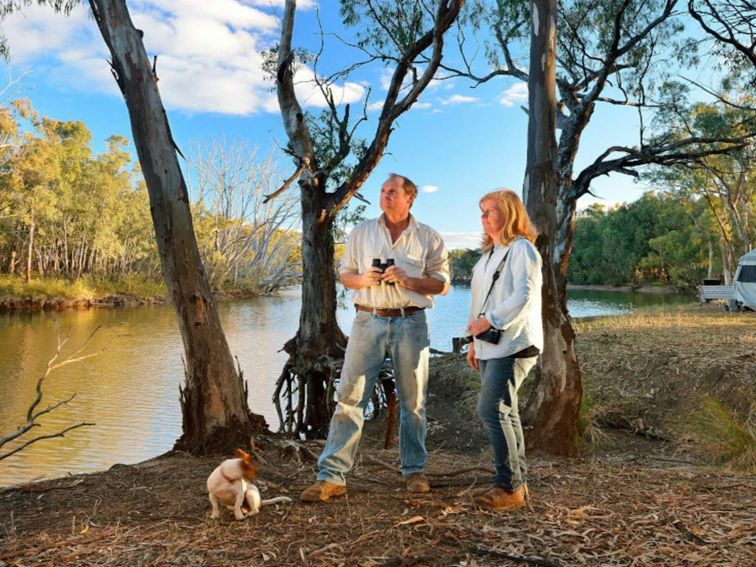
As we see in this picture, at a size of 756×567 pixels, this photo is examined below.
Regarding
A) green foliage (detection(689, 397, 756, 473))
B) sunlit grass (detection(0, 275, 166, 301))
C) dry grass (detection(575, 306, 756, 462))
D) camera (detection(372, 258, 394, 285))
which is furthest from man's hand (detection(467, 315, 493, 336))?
sunlit grass (detection(0, 275, 166, 301))

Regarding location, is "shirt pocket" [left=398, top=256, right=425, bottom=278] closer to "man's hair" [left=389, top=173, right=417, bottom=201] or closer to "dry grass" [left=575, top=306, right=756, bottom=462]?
"man's hair" [left=389, top=173, right=417, bottom=201]

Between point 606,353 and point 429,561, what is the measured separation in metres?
7.05

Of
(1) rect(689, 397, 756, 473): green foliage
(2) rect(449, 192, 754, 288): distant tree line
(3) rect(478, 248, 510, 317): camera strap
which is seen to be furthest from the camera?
(2) rect(449, 192, 754, 288): distant tree line

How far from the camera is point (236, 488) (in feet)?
9.22

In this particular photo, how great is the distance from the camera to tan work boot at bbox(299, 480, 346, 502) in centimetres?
302

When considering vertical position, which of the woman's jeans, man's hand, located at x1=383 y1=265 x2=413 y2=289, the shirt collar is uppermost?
the shirt collar

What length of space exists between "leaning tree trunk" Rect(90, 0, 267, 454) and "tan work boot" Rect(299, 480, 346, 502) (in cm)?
154

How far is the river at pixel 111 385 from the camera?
8719 mm

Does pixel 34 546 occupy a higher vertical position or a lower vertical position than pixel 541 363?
lower

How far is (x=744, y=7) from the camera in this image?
9.09 meters

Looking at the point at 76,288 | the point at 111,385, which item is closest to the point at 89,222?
the point at 76,288

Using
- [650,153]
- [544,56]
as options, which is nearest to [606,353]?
[650,153]

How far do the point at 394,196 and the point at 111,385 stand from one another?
11.3m

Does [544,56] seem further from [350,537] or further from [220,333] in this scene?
[350,537]
